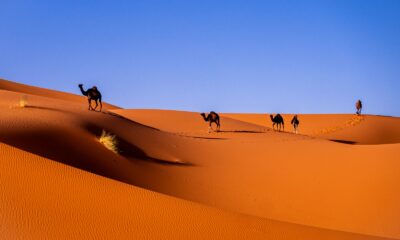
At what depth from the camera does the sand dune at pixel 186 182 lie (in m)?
6.52

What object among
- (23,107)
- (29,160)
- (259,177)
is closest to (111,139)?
(23,107)

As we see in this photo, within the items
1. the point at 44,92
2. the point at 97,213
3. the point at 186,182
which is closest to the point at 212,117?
the point at 186,182

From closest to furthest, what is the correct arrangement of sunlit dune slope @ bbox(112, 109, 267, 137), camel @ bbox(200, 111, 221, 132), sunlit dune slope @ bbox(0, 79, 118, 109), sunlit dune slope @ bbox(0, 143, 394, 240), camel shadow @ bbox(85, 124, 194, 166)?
sunlit dune slope @ bbox(0, 143, 394, 240), camel shadow @ bbox(85, 124, 194, 166), camel @ bbox(200, 111, 221, 132), sunlit dune slope @ bbox(112, 109, 267, 137), sunlit dune slope @ bbox(0, 79, 118, 109)

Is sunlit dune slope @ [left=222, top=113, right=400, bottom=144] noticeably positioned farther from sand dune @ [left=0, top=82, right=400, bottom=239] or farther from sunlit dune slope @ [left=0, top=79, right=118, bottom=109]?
sunlit dune slope @ [left=0, top=79, right=118, bottom=109]

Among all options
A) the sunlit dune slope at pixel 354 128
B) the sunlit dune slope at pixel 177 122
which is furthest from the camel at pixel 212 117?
the sunlit dune slope at pixel 354 128

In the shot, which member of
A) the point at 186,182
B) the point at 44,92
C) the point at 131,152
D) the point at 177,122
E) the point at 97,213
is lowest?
the point at 97,213

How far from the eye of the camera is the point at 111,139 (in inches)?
577

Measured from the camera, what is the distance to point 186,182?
1440cm

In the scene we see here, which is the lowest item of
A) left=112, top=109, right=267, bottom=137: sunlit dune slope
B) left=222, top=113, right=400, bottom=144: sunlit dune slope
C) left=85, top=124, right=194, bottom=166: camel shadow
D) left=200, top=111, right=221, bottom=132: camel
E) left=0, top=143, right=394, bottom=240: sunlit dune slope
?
left=0, top=143, right=394, bottom=240: sunlit dune slope

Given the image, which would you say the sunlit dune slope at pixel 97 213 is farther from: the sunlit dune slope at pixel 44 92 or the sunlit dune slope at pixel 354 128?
the sunlit dune slope at pixel 44 92

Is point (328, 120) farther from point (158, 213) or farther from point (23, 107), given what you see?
point (158, 213)

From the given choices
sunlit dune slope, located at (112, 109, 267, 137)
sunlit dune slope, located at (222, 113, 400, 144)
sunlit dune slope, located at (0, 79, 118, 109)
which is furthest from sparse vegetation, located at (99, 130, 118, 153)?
sunlit dune slope, located at (0, 79, 118, 109)

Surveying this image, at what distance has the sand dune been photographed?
6.52 metres

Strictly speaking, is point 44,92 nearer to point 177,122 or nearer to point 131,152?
point 177,122
